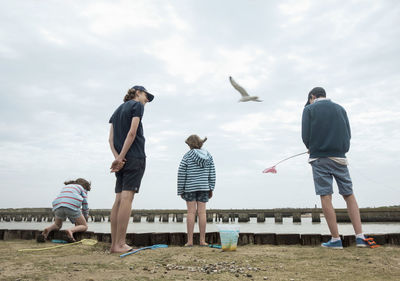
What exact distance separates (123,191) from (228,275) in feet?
5.16

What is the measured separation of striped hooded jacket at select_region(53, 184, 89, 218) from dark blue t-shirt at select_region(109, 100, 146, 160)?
1.69 m

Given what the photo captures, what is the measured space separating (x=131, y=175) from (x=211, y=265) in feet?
4.46

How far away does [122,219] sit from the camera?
334 cm

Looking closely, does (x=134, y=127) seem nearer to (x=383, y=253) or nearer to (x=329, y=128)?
(x=329, y=128)

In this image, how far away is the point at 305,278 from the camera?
90.4 inches

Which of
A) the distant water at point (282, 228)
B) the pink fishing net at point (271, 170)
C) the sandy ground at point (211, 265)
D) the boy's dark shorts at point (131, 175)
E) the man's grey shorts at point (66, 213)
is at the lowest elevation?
the distant water at point (282, 228)

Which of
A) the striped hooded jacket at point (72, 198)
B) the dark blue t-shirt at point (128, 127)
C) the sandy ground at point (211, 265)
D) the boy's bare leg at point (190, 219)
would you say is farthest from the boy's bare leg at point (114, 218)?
the striped hooded jacket at point (72, 198)

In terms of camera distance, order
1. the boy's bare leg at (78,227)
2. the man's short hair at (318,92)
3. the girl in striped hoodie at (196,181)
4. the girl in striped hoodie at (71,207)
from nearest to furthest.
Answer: the man's short hair at (318,92), the girl in striped hoodie at (196,181), the boy's bare leg at (78,227), the girl in striped hoodie at (71,207)

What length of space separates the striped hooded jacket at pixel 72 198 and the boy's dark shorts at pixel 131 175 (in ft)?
5.36

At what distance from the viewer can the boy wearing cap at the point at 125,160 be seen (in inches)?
134

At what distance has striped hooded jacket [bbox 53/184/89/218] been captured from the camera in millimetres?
4766

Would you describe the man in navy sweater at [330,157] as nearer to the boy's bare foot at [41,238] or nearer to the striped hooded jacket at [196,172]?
the striped hooded jacket at [196,172]

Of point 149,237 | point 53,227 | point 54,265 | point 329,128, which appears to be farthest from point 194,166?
point 53,227

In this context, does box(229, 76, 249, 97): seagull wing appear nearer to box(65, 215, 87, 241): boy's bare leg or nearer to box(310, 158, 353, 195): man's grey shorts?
box(310, 158, 353, 195): man's grey shorts
